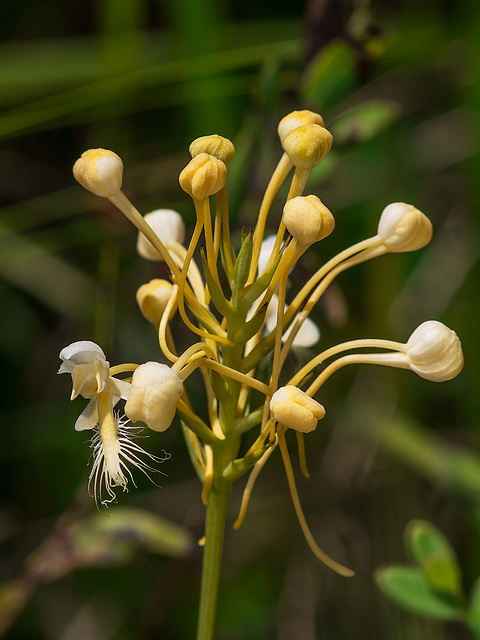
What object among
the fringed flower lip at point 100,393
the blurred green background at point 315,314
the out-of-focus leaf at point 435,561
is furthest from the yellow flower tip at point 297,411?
the blurred green background at point 315,314

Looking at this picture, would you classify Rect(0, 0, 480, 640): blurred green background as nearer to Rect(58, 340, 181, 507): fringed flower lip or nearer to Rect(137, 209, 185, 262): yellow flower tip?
Rect(137, 209, 185, 262): yellow flower tip

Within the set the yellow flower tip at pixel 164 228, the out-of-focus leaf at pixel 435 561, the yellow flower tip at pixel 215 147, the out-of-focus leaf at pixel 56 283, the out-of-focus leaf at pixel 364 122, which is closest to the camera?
the yellow flower tip at pixel 215 147

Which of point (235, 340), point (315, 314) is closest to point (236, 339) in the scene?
point (235, 340)

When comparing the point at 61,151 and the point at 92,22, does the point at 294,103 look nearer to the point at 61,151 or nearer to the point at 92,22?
the point at 61,151

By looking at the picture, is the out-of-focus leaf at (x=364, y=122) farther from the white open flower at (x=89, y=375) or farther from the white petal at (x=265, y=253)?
the white open flower at (x=89, y=375)

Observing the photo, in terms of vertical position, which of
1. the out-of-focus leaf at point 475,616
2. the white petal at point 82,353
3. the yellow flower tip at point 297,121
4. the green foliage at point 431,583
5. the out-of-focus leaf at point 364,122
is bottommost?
the out-of-focus leaf at point 475,616

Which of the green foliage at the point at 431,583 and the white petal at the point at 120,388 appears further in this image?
the green foliage at the point at 431,583

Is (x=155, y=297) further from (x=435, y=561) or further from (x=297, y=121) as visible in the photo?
(x=435, y=561)

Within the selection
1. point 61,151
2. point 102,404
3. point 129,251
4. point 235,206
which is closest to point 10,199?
point 61,151
